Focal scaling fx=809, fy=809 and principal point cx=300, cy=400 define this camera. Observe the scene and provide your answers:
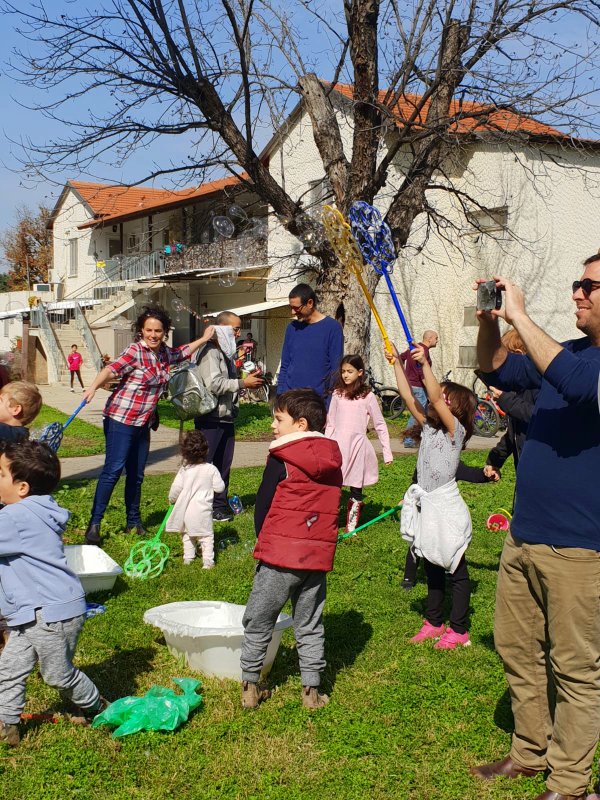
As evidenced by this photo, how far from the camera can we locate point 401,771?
3.33 metres

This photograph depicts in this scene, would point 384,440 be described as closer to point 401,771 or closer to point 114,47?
point 401,771

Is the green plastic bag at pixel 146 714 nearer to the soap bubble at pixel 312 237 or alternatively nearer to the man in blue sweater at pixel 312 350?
the man in blue sweater at pixel 312 350

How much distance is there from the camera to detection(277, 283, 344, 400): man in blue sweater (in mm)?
6664

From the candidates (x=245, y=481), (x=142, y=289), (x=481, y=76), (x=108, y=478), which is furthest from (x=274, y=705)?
(x=142, y=289)

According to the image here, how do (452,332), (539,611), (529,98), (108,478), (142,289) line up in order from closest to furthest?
(539,611), (108,478), (529,98), (452,332), (142,289)

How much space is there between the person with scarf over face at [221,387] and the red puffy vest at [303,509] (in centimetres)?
307

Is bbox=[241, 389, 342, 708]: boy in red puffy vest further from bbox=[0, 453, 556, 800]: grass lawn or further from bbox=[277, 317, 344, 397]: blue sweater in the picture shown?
bbox=[277, 317, 344, 397]: blue sweater

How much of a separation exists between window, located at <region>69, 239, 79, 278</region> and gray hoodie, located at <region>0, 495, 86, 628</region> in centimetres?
3938

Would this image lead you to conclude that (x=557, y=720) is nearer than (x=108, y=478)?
Yes

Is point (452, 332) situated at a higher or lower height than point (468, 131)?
lower

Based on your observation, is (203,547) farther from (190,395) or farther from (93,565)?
(190,395)

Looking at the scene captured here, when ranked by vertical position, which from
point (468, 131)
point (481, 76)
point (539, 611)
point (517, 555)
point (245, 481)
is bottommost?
point (245, 481)

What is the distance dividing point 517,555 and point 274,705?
1.51 metres

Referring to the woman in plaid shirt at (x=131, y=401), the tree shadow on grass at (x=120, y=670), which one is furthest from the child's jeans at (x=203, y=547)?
the tree shadow on grass at (x=120, y=670)
